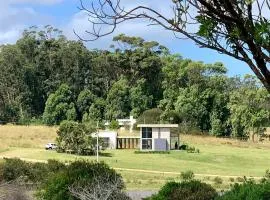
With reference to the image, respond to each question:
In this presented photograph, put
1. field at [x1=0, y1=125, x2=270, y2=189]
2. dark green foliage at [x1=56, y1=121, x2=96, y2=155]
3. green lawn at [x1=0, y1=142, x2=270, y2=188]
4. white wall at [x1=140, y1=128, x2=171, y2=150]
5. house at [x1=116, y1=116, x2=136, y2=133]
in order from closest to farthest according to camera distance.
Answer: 1. field at [x1=0, y1=125, x2=270, y2=189]
2. green lawn at [x1=0, y1=142, x2=270, y2=188]
3. dark green foliage at [x1=56, y1=121, x2=96, y2=155]
4. white wall at [x1=140, y1=128, x2=171, y2=150]
5. house at [x1=116, y1=116, x2=136, y2=133]

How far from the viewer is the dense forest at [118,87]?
73.4 m

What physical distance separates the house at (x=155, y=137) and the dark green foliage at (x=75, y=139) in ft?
32.8

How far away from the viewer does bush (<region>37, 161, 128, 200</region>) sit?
11.1 m

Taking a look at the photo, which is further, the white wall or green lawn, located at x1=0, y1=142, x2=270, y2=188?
the white wall

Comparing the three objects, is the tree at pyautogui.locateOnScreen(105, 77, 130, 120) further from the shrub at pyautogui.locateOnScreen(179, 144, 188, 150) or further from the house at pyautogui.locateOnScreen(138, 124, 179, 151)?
the shrub at pyautogui.locateOnScreen(179, 144, 188, 150)

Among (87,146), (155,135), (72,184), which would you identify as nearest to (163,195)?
(72,184)

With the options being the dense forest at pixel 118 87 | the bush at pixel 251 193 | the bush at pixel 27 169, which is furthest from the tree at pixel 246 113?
the bush at pixel 251 193

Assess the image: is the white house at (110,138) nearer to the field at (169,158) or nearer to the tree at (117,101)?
the field at (169,158)

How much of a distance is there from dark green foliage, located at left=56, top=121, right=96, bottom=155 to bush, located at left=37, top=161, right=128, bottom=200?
38.6m

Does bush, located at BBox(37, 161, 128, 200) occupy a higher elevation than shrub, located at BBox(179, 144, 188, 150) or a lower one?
higher

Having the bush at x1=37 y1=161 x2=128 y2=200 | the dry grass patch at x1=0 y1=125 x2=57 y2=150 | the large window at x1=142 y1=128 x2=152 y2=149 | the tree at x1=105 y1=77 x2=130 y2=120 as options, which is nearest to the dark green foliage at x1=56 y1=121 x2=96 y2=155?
the dry grass patch at x1=0 y1=125 x2=57 y2=150

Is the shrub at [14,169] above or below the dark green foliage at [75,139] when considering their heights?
below

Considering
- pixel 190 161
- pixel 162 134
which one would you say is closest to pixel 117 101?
pixel 162 134

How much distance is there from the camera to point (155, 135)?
61.0m
